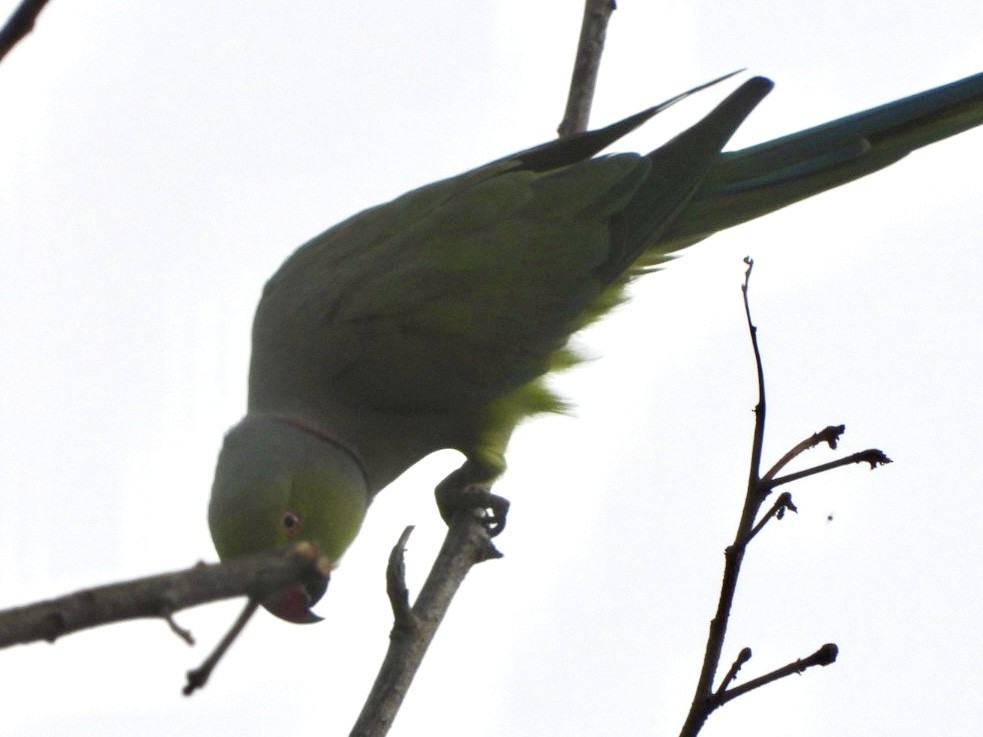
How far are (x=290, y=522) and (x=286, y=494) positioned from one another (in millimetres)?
84

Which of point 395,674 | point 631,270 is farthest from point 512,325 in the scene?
point 395,674

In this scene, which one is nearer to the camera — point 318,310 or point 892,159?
point 318,310

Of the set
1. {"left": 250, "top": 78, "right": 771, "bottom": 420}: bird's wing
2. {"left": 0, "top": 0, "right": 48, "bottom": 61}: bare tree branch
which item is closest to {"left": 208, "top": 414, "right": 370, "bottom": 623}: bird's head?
{"left": 250, "top": 78, "right": 771, "bottom": 420}: bird's wing

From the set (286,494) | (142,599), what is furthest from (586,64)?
(142,599)

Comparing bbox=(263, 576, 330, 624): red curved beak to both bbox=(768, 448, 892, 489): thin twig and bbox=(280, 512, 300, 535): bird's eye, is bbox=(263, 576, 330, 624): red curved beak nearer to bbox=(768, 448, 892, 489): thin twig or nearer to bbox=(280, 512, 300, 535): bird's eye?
bbox=(280, 512, 300, 535): bird's eye

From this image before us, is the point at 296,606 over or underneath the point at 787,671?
underneath

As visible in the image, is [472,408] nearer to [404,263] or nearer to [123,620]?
[404,263]

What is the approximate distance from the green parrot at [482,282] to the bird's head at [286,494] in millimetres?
11

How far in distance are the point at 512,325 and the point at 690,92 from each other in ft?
3.37

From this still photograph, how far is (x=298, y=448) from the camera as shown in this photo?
3.69m

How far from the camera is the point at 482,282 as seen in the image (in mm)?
4051

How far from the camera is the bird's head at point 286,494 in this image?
3.34 metres

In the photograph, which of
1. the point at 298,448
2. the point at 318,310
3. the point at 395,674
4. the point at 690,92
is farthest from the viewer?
the point at 690,92

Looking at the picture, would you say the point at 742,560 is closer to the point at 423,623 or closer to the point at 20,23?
the point at 423,623
